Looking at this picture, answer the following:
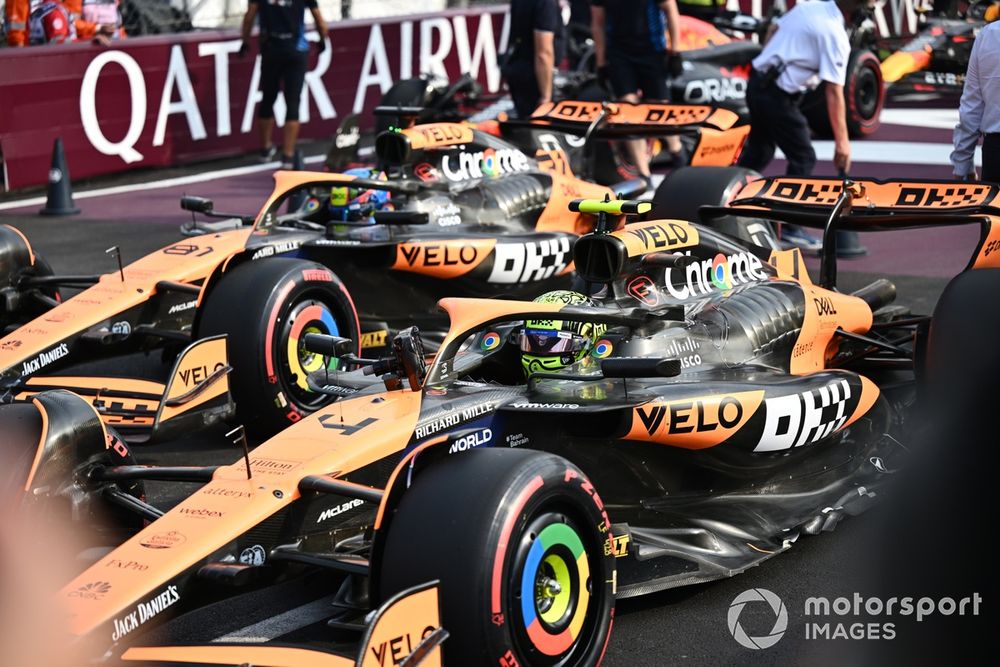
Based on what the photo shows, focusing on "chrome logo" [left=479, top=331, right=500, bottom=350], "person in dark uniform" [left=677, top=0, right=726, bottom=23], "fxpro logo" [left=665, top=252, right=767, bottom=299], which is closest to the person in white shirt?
"fxpro logo" [left=665, top=252, right=767, bottom=299]

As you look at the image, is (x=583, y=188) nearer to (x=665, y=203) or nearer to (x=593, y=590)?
(x=665, y=203)

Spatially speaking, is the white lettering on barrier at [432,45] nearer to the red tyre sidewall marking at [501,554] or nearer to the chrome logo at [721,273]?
the chrome logo at [721,273]

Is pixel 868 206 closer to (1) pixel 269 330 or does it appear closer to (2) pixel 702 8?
(1) pixel 269 330

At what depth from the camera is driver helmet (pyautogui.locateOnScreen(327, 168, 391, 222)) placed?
8124mm

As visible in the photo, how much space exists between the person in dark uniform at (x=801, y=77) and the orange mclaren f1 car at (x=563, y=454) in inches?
116

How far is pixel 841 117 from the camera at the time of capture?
30.7ft

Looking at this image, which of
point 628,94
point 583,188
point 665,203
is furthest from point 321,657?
point 628,94

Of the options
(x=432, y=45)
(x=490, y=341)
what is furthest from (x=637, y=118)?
(x=432, y=45)

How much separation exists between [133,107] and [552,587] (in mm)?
10837

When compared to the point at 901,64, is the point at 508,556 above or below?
above

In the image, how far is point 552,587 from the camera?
4016 mm

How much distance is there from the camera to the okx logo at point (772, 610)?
4469 millimetres

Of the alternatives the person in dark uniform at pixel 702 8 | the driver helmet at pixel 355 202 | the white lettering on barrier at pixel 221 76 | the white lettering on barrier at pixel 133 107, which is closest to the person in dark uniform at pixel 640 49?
the driver helmet at pixel 355 202

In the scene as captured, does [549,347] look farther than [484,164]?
No
